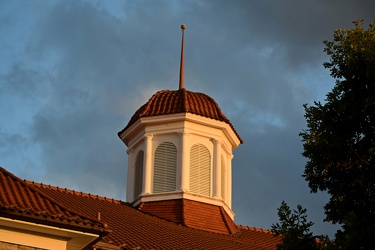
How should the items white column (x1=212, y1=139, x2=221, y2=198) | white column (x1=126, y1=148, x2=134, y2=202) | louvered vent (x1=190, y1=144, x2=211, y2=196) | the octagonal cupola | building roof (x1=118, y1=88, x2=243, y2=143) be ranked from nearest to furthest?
the octagonal cupola → louvered vent (x1=190, y1=144, x2=211, y2=196) → white column (x1=212, y1=139, x2=221, y2=198) → building roof (x1=118, y1=88, x2=243, y2=143) → white column (x1=126, y1=148, x2=134, y2=202)

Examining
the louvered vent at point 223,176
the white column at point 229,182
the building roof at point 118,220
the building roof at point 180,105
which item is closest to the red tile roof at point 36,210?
the building roof at point 118,220

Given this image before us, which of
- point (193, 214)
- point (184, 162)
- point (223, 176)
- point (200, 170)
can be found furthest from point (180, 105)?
point (193, 214)

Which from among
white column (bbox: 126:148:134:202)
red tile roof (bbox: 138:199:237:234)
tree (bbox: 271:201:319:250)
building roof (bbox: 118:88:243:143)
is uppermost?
building roof (bbox: 118:88:243:143)

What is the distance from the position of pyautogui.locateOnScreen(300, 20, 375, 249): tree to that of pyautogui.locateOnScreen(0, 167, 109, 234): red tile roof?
4503 millimetres

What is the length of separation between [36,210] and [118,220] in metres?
8.69

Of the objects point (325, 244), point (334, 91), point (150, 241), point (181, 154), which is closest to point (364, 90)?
point (334, 91)

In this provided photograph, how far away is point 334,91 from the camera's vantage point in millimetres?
17359

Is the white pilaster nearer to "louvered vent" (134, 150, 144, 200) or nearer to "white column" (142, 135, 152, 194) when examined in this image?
"white column" (142, 135, 152, 194)

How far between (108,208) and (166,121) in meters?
5.11

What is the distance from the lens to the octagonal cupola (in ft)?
102

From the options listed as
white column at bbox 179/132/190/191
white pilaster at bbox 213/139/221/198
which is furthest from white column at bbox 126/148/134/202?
white pilaster at bbox 213/139/221/198

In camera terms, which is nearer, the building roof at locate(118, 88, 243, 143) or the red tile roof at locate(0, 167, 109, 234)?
the red tile roof at locate(0, 167, 109, 234)

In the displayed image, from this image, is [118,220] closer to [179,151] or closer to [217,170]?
[179,151]

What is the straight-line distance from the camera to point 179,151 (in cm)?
3142
